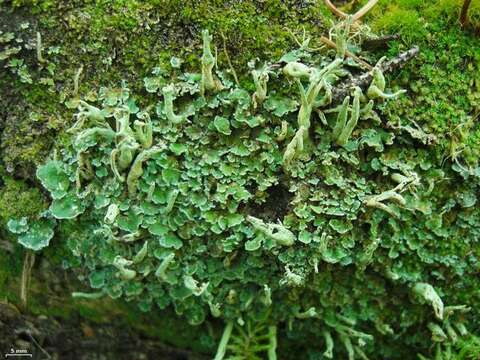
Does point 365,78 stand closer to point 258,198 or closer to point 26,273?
point 258,198

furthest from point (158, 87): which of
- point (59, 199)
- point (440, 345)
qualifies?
point (440, 345)

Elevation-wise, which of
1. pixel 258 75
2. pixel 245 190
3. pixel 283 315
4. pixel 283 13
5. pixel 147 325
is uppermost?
pixel 283 13

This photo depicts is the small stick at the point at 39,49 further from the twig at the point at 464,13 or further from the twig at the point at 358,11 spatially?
the twig at the point at 464,13

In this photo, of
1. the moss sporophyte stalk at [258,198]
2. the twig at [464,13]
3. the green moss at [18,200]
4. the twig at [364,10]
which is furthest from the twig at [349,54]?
the green moss at [18,200]

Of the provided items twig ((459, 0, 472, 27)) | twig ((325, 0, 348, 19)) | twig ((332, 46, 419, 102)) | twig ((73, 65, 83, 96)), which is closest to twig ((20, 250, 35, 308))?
twig ((73, 65, 83, 96))

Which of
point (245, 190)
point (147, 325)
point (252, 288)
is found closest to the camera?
point (245, 190)

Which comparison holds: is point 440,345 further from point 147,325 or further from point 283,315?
point 147,325

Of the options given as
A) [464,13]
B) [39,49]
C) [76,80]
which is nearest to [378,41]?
[464,13]
